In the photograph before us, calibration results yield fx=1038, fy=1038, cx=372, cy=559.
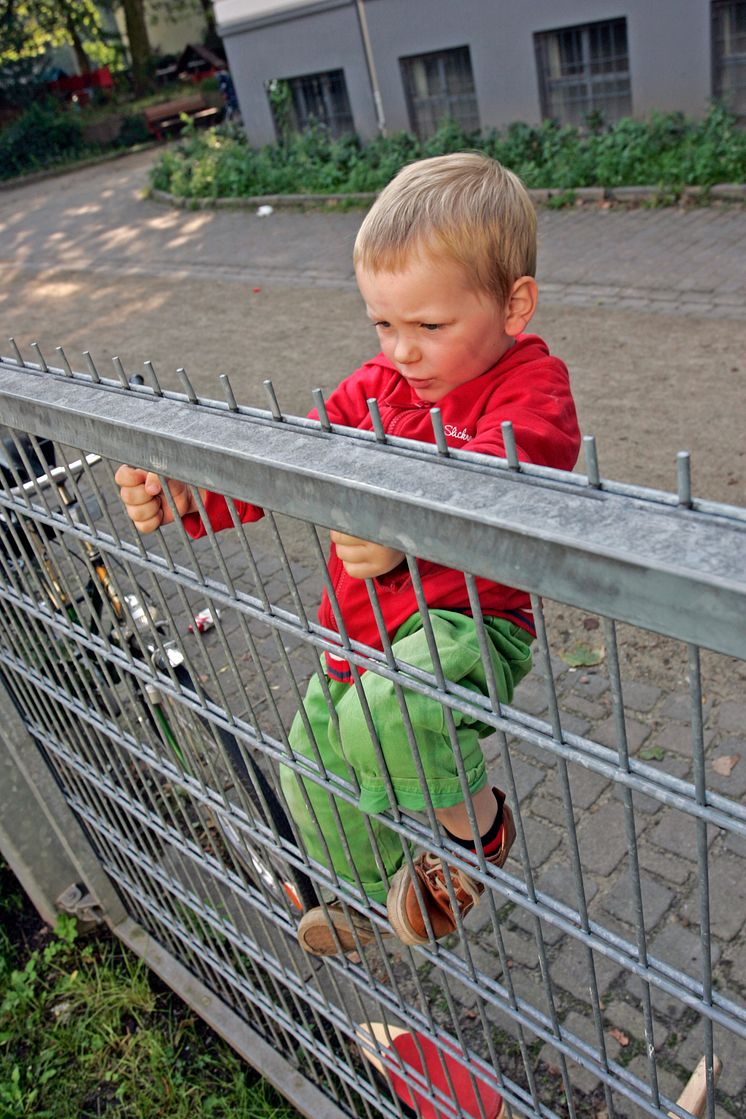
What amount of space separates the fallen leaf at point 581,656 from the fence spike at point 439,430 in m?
2.96

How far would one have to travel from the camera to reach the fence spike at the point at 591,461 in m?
0.95

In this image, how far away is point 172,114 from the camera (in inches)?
902

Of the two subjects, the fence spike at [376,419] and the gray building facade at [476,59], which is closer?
the fence spike at [376,419]

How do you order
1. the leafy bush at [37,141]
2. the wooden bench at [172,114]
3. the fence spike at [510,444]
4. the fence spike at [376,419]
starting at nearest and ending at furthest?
the fence spike at [510,444] < the fence spike at [376,419] < the leafy bush at [37,141] < the wooden bench at [172,114]

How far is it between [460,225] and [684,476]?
3.27 ft

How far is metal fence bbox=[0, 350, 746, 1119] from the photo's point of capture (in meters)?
1.10

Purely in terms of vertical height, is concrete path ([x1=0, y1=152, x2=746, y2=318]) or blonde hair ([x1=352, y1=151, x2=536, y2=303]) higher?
blonde hair ([x1=352, y1=151, x2=536, y2=303])

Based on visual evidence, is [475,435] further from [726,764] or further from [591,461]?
[726,764]

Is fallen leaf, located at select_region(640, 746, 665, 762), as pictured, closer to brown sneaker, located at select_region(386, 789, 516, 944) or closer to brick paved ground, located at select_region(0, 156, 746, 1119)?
brick paved ground, located at select_region(0, 156, 746, 1119)

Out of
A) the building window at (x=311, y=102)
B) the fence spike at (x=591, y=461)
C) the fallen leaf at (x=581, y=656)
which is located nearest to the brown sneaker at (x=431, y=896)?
the fence spike at (x=591, y=461)

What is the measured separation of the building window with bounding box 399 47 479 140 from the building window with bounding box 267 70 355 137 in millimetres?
1163

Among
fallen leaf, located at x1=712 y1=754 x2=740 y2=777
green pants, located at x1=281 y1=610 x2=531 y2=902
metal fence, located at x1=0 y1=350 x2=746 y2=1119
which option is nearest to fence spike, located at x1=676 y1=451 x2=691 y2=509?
metal fence, located at x1=0 y1=350 x2=746 y2=1119

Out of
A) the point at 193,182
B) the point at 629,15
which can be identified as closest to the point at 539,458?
the point at 629,15

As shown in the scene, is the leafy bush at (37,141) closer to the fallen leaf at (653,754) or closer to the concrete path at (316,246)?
the concrete path at (316,246)
